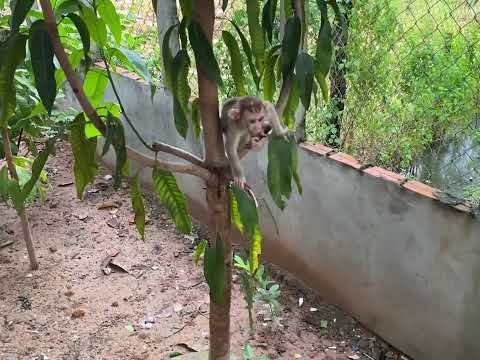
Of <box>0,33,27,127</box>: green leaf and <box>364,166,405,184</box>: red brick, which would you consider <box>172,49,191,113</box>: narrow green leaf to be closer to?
<box>0,33,27,127</box>: green leaf

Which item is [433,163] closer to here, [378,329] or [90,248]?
[378,329]

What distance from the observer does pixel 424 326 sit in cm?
235

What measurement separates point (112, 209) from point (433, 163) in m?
2.15

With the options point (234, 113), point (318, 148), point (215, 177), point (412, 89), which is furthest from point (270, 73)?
point (318, 148)

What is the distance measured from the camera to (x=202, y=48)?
127 cm

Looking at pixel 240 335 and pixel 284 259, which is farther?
pixel 284 259

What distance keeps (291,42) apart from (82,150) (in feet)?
2.11

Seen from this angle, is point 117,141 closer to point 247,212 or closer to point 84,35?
point 84,35

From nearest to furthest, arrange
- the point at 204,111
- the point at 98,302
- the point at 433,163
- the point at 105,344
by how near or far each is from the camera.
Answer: the point at 204,111 < the point at 433,163 < the point at 105,344 < the point at 98,302

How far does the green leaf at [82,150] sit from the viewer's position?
1.49 meters

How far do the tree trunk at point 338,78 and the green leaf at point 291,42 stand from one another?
1.19m

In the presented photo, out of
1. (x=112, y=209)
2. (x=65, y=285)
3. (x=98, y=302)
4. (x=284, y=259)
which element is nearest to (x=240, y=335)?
(x=284, y=259)

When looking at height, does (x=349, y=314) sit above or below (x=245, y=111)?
below

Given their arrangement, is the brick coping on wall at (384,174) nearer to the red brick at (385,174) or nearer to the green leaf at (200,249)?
the red brick at (385,174)
